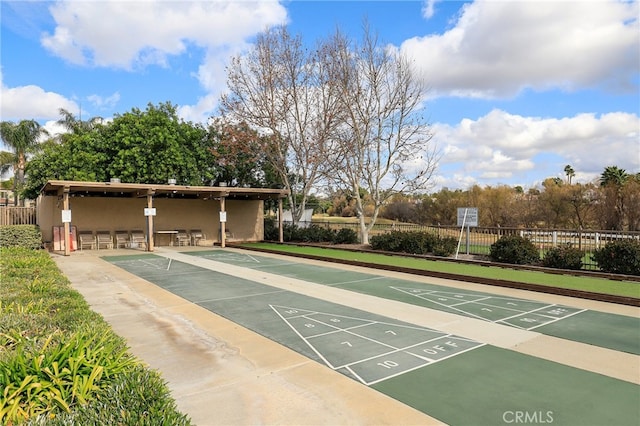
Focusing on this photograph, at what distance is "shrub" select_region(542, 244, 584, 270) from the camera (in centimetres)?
1202

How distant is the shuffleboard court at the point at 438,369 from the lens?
3.74 m

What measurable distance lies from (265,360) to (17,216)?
20239 mm

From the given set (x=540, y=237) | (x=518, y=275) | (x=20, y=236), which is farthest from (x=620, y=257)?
(x=20, y=236)

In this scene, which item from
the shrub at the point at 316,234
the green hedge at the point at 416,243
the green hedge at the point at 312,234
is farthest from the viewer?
the shrub at the point at 316,234

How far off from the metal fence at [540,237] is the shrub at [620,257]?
57 centimetres

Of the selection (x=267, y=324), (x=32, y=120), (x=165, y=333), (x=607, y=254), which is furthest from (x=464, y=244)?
(x=32, y=120)

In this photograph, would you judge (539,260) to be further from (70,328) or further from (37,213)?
(37,213)

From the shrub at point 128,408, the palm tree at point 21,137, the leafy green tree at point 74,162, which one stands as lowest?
the shrub at point 128,408

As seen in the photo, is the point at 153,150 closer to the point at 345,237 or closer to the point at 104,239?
the point at 104,239

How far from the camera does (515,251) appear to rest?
43.5 feet

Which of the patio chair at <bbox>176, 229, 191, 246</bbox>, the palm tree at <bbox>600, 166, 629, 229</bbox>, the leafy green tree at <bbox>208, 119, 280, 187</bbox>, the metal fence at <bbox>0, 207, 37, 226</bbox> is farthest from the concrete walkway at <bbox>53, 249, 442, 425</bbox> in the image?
the palm tree at <bbox>600, 166, 629, 229</bbox>

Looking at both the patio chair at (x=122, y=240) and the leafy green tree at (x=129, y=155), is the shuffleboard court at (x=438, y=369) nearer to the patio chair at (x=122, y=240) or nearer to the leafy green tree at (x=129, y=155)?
the patio chair at (x=122, y=240)

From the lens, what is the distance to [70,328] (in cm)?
450

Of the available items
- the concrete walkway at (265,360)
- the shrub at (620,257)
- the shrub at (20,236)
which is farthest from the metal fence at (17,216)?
the shrub at (620,257)
